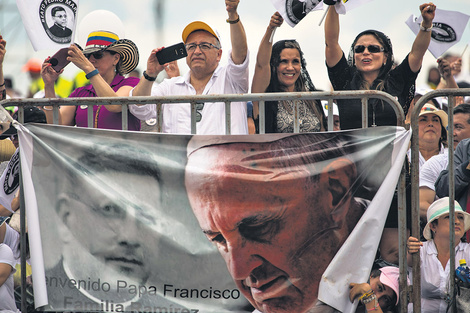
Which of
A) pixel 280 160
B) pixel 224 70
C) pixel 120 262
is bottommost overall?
pixel 120 262

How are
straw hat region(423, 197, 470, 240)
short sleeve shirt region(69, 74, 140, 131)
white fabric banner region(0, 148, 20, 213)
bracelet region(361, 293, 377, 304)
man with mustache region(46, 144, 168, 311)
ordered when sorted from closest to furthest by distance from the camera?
1. bracelet region(361, 293, 377, 304)
2. man with mustache region(46, 144, 168, 311)
3. straw hat region(423, 197, 470, 240)
4. white fabric banner region(0, 148, 20, 213)
5. short sleeve shirt region(69, 74, 140, 131)

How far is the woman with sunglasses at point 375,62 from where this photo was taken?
5008 mm

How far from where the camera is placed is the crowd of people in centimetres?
472

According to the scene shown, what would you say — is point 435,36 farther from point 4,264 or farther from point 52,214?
point 4,264

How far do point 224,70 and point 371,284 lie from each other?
1.99m

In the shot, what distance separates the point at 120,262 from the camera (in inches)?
174

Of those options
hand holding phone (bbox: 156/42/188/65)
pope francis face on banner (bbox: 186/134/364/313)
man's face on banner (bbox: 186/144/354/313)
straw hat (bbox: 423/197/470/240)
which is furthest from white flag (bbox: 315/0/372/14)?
straw hat (bbox: 423/197/470/240)

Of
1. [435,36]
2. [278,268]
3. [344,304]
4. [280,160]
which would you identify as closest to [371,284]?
[344,304]

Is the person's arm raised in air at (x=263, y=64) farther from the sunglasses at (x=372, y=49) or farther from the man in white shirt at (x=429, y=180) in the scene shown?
the man in white shirt at (x=429, y=180)

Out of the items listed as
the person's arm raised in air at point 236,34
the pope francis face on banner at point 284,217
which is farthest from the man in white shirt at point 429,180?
the person's arm raised in air at point 236,34

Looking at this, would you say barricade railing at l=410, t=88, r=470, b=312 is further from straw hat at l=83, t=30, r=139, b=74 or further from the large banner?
straw hat at l=83, t=30, r=139, b=74

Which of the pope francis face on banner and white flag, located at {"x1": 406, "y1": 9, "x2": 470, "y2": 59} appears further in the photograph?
white flag, located at {"x1": 406, "y1": 9, "x2": 470, "y2": 59}

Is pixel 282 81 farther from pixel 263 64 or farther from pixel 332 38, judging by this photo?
pixel 332 38

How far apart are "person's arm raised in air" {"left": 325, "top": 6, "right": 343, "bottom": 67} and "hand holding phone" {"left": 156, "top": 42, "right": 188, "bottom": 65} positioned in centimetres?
109
